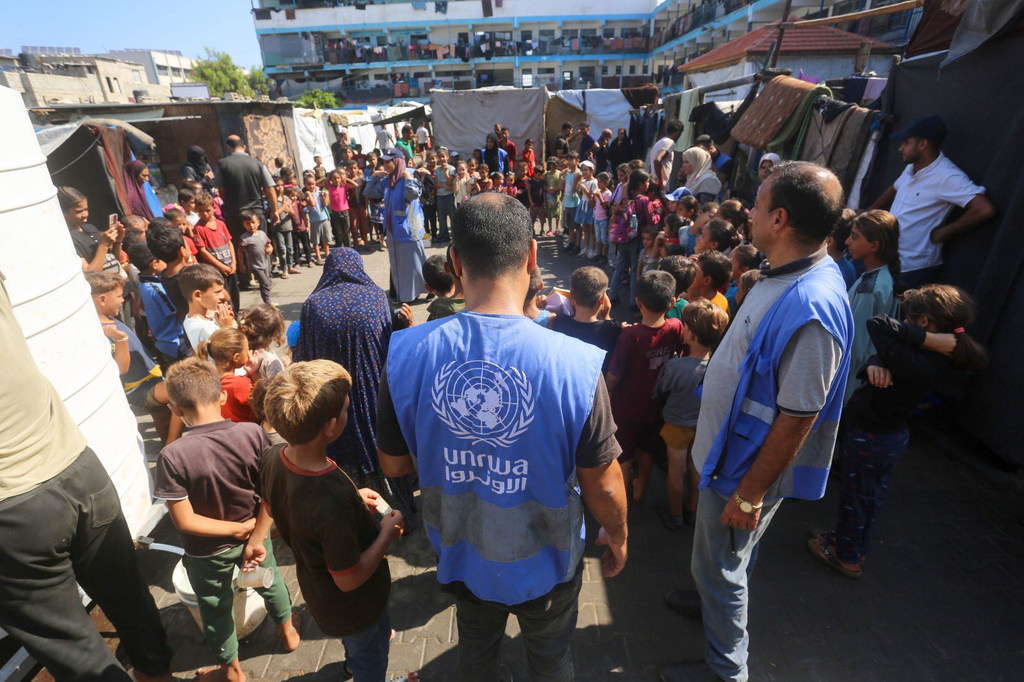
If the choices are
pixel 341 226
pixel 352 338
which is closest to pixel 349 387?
pixel 352 338

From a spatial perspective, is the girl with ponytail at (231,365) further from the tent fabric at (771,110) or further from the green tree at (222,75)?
the green tree at (222,75)

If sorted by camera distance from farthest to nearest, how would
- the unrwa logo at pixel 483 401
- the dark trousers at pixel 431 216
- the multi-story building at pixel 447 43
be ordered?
the multi-story building at pixel 447 43 → the dark trousers at pixel 431 216 → the unrwa logo at pixel 483 401

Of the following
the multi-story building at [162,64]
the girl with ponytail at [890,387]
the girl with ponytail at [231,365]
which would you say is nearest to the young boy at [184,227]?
the girl with ponytail at [231,365]

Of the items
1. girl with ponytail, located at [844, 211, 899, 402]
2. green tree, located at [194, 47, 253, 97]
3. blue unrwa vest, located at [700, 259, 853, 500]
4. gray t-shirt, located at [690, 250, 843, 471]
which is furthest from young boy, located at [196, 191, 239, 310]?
green tree, located at [194, 47, 253, 97]

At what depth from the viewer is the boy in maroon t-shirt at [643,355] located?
3018mm

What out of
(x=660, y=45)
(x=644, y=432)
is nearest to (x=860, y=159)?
(x=644, y=432)

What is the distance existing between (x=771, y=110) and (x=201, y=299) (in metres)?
7.00

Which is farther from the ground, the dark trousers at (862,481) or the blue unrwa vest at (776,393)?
the blue unrwa vest at (776,393)

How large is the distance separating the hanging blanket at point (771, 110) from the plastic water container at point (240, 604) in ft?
23.6

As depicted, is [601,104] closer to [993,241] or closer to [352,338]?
[993,241]

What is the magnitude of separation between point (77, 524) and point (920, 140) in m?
5.72

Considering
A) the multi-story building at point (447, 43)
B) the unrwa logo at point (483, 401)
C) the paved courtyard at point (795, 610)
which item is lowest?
the paved courtyard at point (795, 610)

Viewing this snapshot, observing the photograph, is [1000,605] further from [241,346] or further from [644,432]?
[241,346]

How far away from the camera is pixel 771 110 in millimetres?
6680
